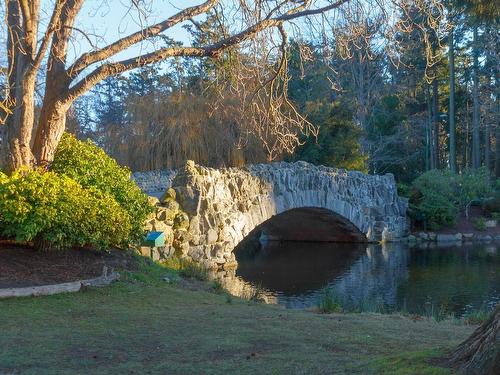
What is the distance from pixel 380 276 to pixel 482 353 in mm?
13910

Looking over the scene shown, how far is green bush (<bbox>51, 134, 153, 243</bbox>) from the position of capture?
11.3 metres

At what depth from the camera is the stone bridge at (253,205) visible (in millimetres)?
16578

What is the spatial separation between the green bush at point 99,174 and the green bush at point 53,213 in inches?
39.7

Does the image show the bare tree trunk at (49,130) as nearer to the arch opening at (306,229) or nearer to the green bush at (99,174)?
the green bush at (99,174)

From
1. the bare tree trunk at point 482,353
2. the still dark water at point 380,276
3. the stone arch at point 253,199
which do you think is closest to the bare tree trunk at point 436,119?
the stone arch at point 253,199

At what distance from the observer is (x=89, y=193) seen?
10430 millimetres

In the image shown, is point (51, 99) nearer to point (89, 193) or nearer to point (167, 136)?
point (89, 193)

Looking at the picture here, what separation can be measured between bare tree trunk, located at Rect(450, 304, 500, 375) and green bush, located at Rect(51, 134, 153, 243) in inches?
304

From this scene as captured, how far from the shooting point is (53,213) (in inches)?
363

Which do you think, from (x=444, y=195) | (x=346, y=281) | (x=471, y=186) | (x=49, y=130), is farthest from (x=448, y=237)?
(x=49, y=130)

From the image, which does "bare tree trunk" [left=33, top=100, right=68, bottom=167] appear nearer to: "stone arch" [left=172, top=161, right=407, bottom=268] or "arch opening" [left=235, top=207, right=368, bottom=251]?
"stone arch" [left=172, top=161, right=407, bottom=268]

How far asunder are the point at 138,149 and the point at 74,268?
13327mm

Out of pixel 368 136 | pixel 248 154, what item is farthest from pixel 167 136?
pixel 368 136

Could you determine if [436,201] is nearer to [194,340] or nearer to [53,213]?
[53,213]
